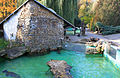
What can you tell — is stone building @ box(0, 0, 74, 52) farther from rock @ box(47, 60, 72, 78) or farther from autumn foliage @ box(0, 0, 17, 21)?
autumn foliage @ box(0, 0, 17, 21)

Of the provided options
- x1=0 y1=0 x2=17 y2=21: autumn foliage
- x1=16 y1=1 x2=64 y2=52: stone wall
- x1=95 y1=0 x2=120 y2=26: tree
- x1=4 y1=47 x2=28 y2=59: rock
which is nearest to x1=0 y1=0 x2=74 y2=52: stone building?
x1=16 y1=1 x2=64 y2=52: stone wall

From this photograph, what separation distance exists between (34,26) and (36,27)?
0.67ft

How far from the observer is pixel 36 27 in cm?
832

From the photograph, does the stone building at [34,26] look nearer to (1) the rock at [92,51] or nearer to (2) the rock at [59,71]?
(1) the rock at [92,51]

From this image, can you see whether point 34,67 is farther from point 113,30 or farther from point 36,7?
point 113,30

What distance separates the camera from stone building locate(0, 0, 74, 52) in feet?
26.3

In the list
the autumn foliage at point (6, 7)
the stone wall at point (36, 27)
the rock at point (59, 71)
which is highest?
the autumn foliage at point (6, 7)

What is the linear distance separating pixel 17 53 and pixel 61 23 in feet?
17.0

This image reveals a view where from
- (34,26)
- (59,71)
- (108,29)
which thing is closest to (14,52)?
(34,26)

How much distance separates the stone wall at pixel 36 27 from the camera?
8008mm

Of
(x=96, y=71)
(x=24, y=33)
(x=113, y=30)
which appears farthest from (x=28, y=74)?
(x=113, y=30)

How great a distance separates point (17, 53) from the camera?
790 centimetres

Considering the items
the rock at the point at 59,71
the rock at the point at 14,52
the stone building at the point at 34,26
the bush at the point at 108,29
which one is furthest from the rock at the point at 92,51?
the bush at the point at 108,29

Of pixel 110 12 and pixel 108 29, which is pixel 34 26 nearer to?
pixel 108 29
